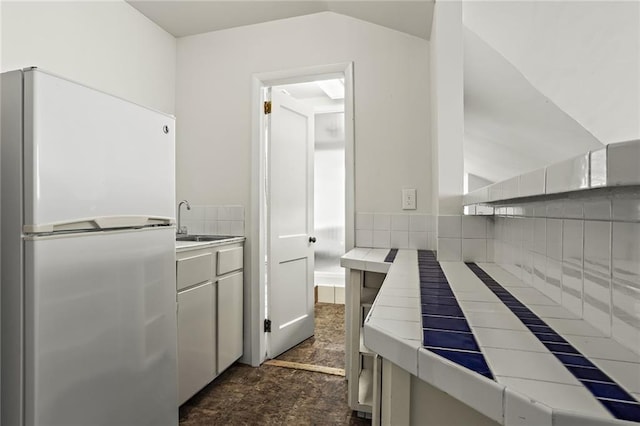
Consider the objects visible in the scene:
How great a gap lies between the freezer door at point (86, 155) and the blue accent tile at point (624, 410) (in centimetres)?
136

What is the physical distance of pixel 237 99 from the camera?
8.33ft

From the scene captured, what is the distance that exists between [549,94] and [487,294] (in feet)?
4.92

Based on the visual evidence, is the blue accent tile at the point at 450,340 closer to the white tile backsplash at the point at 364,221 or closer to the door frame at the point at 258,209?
the white tile backsplash at the point at 364,221

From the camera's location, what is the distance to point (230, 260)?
2277 mm

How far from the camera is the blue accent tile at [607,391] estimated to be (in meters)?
0.40

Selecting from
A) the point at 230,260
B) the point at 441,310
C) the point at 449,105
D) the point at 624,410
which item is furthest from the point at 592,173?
the point at 230,260

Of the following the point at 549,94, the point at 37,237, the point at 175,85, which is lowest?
the point at 37,237

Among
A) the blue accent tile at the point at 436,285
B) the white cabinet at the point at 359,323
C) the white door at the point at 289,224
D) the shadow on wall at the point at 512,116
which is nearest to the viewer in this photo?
the blue accent tile at the point at 436,285

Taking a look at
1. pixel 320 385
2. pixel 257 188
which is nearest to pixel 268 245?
pixel 257 188

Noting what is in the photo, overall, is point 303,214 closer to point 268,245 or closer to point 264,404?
point 268,245

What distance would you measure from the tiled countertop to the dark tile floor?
1.29 meters

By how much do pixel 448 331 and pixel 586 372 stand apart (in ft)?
0.67

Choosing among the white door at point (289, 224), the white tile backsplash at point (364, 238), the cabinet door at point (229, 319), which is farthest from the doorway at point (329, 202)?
the white tile backsplash at point (364, 238)

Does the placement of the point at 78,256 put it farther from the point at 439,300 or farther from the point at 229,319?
the point at 229,319
